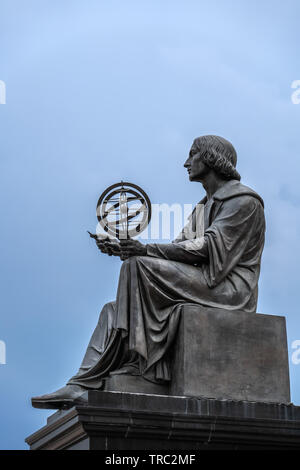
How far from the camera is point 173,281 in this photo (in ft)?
28.9

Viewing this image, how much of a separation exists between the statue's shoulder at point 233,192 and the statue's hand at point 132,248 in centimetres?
119

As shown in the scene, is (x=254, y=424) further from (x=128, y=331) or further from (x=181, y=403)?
(x=128, y=331)

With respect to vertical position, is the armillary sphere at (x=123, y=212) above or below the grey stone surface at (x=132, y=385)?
above

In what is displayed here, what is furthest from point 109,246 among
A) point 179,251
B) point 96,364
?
point 96,364

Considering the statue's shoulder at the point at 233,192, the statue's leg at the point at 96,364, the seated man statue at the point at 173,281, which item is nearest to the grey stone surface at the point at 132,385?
the seated man statue at the point at 173,281

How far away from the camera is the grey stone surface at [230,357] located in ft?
27.8

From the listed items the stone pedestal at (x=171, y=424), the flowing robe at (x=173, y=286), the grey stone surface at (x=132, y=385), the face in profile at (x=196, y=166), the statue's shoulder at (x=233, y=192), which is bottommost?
the stone pedestal at (x=171, y=424)

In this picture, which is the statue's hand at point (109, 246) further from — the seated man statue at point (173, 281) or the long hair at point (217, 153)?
the long hair at point (217, 153)

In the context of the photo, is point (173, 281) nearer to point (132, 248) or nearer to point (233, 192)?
point (132, 248)

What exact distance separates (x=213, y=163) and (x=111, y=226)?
1.46m
